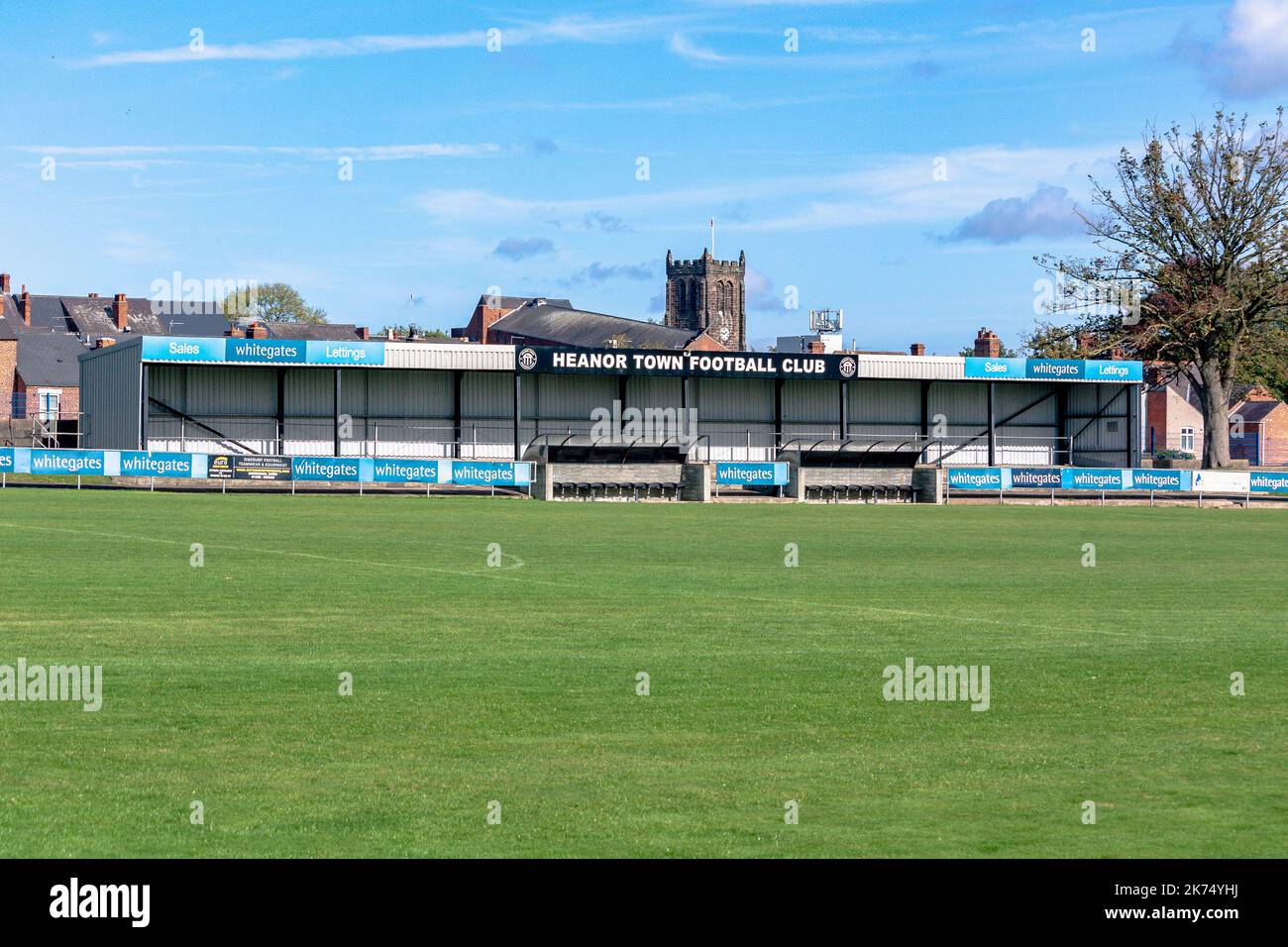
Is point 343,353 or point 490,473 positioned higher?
point 343,353

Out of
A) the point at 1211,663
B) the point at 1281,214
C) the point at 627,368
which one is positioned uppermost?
the point at 1281,214

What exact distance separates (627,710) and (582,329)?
142857mm

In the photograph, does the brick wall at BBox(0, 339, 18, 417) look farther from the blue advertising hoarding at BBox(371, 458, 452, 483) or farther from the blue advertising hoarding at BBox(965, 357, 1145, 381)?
the blue advertising hoarding at BBox(965, 357, 1145, 381)

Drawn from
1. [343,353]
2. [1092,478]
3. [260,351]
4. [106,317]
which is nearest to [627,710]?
[260,351]

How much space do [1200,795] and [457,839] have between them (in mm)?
5239

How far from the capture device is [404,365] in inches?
2608

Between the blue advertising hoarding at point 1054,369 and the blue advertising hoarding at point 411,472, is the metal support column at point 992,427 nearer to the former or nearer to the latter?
the blue advertising hoarding at point 1054,369

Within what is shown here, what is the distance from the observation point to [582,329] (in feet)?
509

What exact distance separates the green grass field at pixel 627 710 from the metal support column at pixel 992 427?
45.3m

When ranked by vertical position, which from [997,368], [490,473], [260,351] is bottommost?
[490,473]

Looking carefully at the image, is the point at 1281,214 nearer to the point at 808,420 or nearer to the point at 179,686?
the point at 808,420

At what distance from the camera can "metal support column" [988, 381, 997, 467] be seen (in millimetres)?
74250

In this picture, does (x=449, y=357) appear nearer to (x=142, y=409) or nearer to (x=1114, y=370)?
(x=142, y=409)
